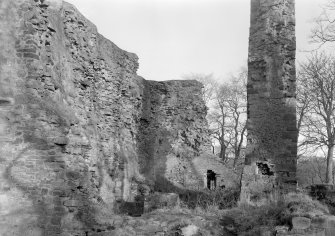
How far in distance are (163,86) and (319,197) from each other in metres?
10.8

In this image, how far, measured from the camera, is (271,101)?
1232 cm

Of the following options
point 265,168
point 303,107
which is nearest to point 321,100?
point 303,107

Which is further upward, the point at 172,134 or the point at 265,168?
the point at 172,134

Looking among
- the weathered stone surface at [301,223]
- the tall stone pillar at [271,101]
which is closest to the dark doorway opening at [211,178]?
the tall stone pillar at [271,101]

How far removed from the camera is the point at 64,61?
1106 cm

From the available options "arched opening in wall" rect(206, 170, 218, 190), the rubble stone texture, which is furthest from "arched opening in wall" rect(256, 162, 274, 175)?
"arched opening in wall" rect(206, 170, 218, 190)

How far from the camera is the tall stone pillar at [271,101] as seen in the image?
12.0 meters

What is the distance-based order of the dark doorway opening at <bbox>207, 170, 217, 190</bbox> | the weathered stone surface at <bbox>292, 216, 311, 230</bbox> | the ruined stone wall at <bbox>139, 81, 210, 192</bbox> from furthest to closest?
1. the dark doorway opening at <bbox>207, 170, 217, 190</bbox>
2. the ruined stone wall at <bbox>139, 81, 210, 192</bbox>
3. the weathered stone surface at <bbox>292, 216, 311, 230</bbox>

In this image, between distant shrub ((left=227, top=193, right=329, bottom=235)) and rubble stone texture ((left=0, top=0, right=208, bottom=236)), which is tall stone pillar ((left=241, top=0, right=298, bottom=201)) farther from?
rubble stone texture ((left=0, top=0, right=208, bottom=236))

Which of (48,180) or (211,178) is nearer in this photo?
(48,180)

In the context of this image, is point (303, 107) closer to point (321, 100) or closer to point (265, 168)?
point (321, 100)

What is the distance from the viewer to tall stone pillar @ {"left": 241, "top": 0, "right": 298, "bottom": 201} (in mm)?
11969

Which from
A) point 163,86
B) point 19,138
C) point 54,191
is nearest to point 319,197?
point 54,191

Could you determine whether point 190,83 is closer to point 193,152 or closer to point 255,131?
point 193,152
